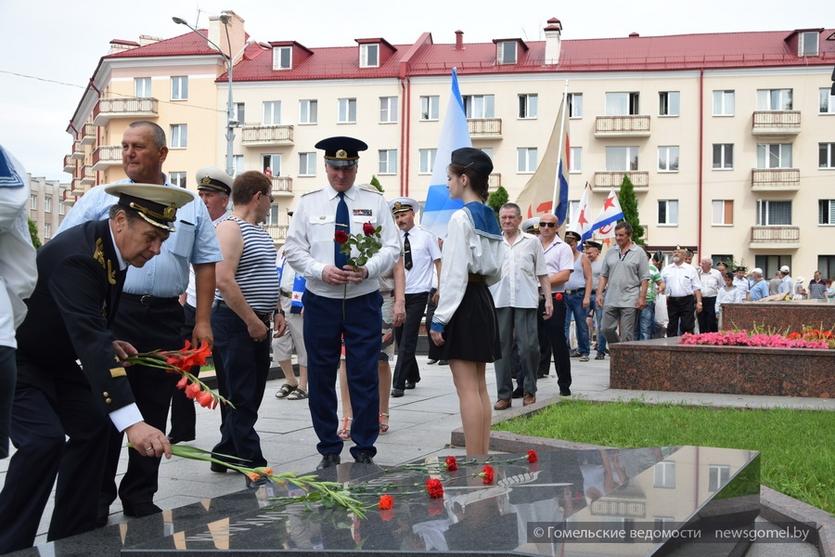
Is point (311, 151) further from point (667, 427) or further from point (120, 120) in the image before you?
point (667, 427)

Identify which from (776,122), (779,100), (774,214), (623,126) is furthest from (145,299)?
(779,100)

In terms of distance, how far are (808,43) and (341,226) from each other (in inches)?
2085

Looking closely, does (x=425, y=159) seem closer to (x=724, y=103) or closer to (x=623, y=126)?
(x=623, y=126)

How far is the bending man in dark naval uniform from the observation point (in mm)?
4070

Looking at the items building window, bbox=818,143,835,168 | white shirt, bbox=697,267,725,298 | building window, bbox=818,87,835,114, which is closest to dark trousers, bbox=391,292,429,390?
white shirt, bbox=697,267,725,298

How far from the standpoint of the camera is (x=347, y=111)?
5800 cm

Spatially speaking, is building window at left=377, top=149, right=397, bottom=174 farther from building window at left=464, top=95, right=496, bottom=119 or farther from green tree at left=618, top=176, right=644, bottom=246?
green tree at left=618, top=176, right=644, bottom=246

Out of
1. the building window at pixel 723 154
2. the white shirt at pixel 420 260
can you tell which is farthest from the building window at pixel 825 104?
the white shirt at pixel 420 260

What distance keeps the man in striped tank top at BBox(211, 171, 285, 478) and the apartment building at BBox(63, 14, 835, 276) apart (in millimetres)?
48720

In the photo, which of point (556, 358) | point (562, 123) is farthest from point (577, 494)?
point (562, 123)

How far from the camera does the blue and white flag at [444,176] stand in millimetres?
15453

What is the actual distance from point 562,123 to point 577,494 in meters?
17.0

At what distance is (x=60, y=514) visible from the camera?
4.43m

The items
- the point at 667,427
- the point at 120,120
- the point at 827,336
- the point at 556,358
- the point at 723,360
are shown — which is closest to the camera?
the point at 667,427
